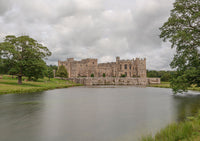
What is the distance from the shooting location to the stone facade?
92.1m

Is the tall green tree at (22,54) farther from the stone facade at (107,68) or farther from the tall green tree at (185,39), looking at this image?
the stone facade at (107,68)

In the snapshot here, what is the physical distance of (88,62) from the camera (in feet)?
320

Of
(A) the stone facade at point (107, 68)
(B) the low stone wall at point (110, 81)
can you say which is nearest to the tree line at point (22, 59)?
(B) the low stone wall at point (110, 81)

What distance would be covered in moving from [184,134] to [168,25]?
1644 centimetres

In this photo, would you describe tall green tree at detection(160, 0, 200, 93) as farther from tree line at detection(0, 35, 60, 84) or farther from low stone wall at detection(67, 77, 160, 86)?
low stone wall at detection(67, 77, 160, 86)

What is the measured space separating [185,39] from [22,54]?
104 feet

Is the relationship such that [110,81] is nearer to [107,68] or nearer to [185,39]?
[107,68]

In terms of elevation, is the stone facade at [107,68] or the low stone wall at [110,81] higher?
the stone facade at [107,68]

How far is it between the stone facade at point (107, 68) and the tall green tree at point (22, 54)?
62.3 meters

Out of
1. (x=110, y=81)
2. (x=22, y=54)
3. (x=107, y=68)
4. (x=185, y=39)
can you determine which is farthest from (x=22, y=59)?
(x=107, y=68)

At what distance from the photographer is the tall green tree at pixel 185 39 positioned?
16812 mm

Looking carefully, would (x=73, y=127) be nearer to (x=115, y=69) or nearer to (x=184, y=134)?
(x=184, y=134)

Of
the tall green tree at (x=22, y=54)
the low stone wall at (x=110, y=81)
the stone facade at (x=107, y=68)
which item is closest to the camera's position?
the tall green tree at (x=22, y=54)

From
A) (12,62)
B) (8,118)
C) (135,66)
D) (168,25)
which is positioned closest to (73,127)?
(8,118)
